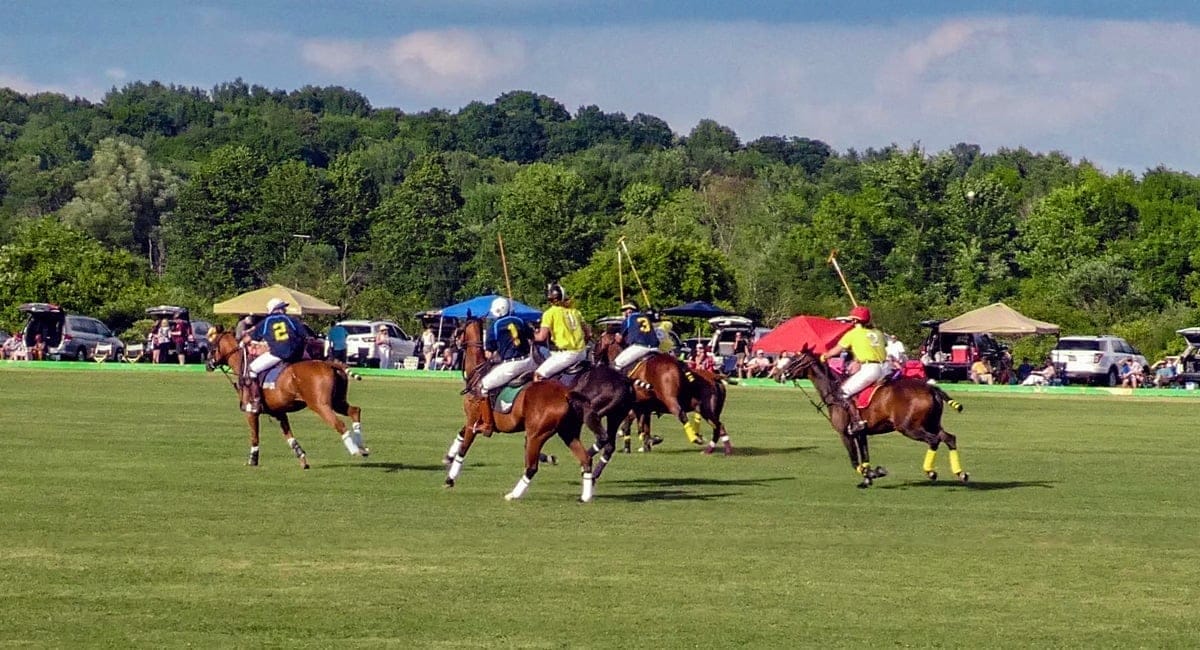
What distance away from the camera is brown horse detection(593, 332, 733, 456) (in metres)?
20.1

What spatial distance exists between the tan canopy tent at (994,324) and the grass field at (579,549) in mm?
28966

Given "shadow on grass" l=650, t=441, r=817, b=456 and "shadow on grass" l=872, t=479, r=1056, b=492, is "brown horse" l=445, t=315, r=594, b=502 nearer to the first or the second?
"shadow on grass" l=872, t=479, r=1056, b=492

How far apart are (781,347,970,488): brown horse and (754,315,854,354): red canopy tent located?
113 ft

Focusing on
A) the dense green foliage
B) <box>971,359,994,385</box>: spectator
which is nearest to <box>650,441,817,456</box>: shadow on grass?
<box>971,359,994,385</box>: spectator

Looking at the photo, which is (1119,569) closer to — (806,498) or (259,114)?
(806,498)

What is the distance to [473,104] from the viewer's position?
186 m

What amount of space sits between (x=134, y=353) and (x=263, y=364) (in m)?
34.9

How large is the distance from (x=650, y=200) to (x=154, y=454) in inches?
3331

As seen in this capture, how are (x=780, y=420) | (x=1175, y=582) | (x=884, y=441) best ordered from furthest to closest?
(x=780, y=420)
(x=884, y=441)
(x=1175, y=582)

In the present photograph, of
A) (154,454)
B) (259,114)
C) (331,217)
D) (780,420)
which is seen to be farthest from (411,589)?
(259,114)

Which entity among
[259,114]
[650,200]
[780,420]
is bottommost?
[780,420]

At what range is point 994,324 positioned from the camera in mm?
50594

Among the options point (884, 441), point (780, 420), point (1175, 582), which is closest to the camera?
point (1175, 582)

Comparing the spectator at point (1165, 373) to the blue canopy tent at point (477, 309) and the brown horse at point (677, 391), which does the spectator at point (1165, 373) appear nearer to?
the blue canopy tent at point (477, 309)
